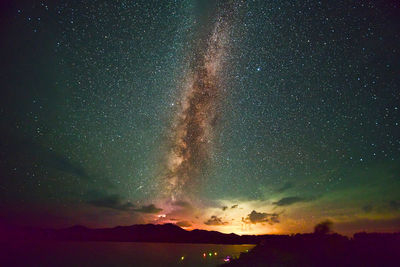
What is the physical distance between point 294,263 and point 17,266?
74.9 meters

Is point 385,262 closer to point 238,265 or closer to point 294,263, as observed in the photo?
point 294,263

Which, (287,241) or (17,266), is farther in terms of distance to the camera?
(17,266)

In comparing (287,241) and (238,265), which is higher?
(287,241)

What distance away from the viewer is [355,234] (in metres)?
35.8

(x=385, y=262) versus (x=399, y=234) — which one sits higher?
(x=399, y=234)

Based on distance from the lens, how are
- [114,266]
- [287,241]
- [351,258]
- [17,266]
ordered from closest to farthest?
[351,258] → [287,241] → [17,266] → [114,266]

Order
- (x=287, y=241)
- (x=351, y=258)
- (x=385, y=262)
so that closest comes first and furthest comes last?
1. (x=385, y=262)
2. (x=351, y=258)
3. (x=287, y=241)

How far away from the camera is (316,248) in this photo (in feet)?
96.6

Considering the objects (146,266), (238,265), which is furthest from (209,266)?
(238,265)

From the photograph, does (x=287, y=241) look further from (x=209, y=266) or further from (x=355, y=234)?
(x=209, y=266)

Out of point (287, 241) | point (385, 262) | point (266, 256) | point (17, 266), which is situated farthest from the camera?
point (17, 266)

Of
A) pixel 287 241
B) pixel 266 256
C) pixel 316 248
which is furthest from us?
pixel 287 241

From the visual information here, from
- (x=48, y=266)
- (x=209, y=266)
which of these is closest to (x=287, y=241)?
(x=209, y=266)

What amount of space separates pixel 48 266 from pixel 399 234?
8224 centimetres
